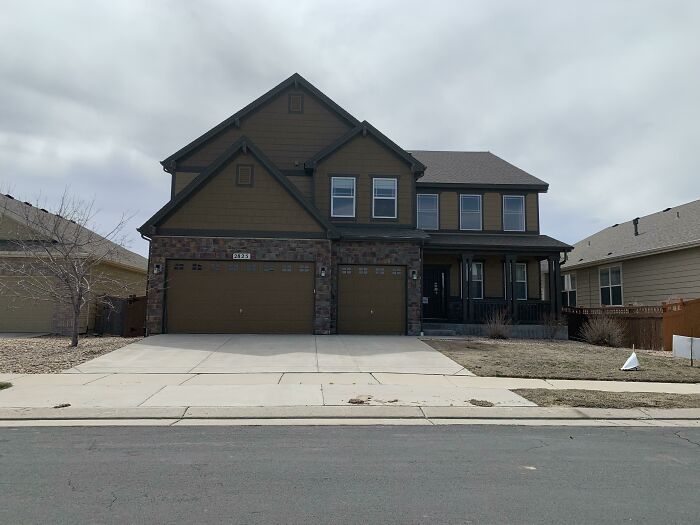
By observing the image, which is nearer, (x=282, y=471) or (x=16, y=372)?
(x=282, y=471)

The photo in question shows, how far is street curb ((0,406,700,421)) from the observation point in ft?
25.3

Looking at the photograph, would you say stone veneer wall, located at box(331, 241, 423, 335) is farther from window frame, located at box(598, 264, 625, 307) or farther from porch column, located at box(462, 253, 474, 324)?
window frame, located at box(598, 264, 625, 307)

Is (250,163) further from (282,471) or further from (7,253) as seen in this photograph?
(282,471)

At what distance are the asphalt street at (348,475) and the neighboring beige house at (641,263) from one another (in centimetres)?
1421

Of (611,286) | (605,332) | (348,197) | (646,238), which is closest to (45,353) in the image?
(348,197)

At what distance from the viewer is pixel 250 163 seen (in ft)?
57.9

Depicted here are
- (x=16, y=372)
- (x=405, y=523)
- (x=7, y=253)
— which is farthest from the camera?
(x=7, y=253)

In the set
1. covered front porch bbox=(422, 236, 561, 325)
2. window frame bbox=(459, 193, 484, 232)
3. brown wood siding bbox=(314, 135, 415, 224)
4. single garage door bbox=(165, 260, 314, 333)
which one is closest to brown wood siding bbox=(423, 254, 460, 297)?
covered front porch bbox=(422, 236, 561, 325)

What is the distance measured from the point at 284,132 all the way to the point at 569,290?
16.6m

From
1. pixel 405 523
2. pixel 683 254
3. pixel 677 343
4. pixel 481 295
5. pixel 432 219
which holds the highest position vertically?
pixel 432 219

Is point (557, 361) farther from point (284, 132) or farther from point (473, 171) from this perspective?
point (284, 132)

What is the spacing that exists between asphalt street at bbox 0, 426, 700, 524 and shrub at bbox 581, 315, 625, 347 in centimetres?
1097

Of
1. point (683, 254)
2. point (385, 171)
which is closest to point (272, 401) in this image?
point (385, 171)

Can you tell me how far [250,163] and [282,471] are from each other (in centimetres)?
1371
